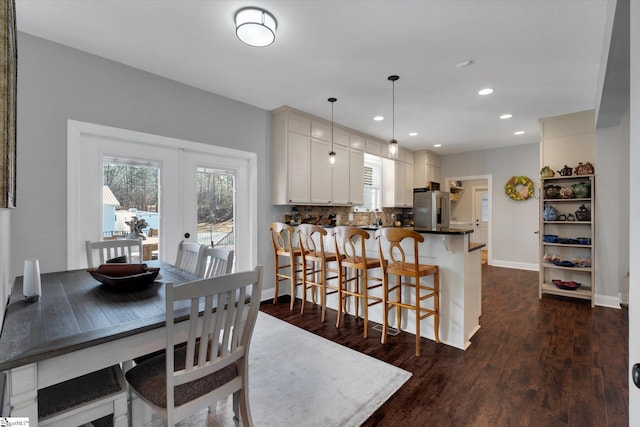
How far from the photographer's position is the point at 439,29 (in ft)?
7.70

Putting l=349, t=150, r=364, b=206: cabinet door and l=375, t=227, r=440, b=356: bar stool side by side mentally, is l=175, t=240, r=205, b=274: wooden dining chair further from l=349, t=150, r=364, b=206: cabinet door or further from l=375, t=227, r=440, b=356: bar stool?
l=349, t=150, r=364, b=206: cabinet door

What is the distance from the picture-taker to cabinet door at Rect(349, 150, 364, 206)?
17.0 ft

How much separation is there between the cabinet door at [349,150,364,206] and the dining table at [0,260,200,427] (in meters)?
3.89

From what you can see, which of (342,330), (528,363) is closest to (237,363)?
(342,330)

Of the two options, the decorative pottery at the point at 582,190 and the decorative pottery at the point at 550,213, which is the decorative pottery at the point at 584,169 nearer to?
the decorative pottery at the point at 582,190

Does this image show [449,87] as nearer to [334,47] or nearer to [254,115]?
[334,47]

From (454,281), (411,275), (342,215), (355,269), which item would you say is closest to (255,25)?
(411,275)

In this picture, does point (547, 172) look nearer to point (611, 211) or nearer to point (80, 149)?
point (611, 211)

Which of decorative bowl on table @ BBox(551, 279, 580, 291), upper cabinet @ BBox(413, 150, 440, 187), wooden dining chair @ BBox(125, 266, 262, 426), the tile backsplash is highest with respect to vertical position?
upper cabinet @ BBox(413, 150, 440, 187)

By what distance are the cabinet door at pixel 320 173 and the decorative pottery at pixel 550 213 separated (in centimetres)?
324

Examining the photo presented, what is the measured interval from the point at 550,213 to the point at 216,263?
4.72 meters

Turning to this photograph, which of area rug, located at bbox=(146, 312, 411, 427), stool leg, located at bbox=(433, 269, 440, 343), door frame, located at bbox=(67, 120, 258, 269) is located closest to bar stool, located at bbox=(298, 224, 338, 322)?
area rug, located at bbox=(146, 312, 411, 427)

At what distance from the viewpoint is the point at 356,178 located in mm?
5277

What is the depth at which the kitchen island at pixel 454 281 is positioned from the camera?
2727 millimetres
